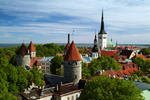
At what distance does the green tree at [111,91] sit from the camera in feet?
70.7

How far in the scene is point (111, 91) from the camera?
73.5 ft

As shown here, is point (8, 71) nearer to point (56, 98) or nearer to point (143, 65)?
point (56, 98)

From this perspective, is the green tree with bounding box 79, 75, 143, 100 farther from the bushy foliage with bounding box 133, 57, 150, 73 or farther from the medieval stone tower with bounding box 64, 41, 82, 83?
the bushy foliage with bounding box 133, 57, 150, 73

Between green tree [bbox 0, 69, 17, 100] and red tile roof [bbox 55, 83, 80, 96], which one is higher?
green tree [bbox 0, 69, 17, 100]

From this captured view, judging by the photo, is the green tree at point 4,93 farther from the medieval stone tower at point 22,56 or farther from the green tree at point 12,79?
the medieval stone tower at point 22,56

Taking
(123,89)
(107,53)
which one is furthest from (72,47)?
(107,53)

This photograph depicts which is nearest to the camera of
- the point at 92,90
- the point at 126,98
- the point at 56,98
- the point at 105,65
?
the point at 126,98

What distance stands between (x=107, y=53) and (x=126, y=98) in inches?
2677

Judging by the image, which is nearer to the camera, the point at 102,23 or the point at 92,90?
the point at 92,90

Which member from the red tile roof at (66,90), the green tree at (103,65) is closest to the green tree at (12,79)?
the red tile roof at (66,90)

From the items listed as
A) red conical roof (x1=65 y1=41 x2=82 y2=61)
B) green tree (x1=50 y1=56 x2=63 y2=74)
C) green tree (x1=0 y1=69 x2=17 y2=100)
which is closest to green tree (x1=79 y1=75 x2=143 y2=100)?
green tree (x1=0 y1=69 x2=17 y2=100)

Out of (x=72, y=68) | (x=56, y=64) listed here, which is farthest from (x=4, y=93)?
(x=56, y=64)

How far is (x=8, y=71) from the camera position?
33.4m

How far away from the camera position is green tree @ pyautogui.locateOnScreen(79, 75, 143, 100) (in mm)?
21562
